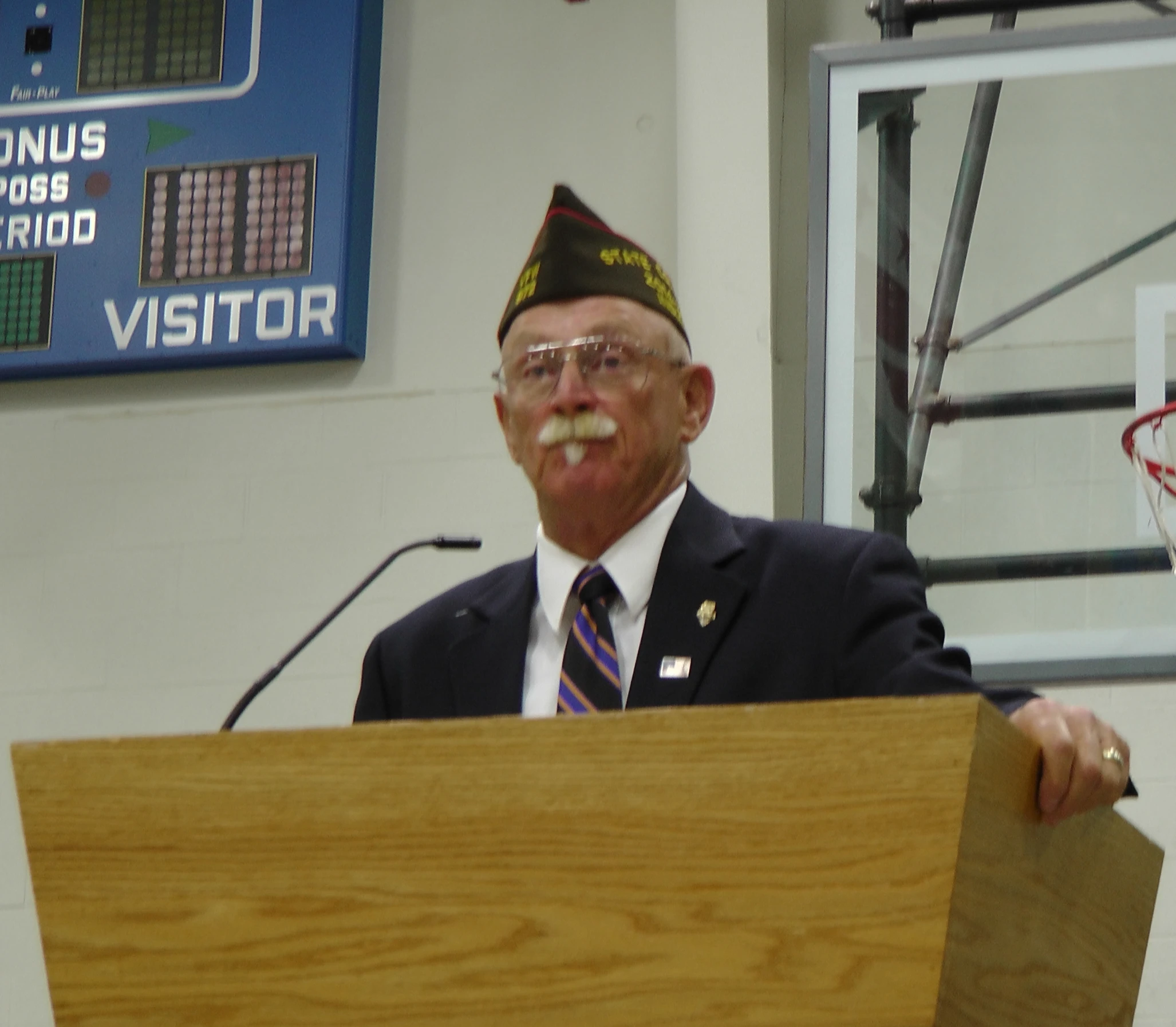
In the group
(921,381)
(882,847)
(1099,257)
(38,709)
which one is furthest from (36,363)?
(882,847)

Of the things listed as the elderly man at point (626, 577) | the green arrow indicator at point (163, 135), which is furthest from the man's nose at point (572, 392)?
the green arrow indicator at point (163, 135)

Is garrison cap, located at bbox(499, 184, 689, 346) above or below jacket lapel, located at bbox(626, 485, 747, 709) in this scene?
above

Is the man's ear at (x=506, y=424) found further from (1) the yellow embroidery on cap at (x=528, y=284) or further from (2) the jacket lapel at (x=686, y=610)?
(2) the jacket lapel at (x=686, y=610)

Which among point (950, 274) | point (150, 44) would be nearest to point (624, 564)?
point (950, 274)

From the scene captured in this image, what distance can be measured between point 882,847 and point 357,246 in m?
3.02

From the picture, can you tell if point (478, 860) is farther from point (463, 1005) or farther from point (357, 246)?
point (357, 246)

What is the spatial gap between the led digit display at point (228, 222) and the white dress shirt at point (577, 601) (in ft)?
6.96

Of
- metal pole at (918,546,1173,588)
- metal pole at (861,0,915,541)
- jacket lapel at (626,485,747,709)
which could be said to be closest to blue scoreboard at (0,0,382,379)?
metal pole at (861,0,915,541)

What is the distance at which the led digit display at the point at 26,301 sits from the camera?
3.98 meters

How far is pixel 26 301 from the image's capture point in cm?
400

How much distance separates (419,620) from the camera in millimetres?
2008

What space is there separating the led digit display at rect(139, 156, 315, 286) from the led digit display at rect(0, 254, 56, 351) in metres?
0.23

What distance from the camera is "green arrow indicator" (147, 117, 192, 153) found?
4008 millimetres

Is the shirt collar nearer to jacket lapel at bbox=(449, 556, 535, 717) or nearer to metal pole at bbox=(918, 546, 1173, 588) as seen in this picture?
jacket lapel at bbox=(449, 556, 535, 717)
